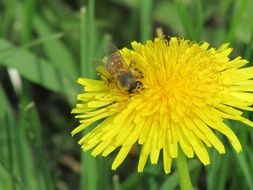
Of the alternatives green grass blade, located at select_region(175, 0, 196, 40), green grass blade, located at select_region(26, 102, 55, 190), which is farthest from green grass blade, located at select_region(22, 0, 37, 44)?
green grass blade, located at select_region(175, 0, 196, 40)

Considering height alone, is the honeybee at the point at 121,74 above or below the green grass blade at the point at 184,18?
below

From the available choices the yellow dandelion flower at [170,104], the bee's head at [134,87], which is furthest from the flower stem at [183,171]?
the bee's head at [134,87]

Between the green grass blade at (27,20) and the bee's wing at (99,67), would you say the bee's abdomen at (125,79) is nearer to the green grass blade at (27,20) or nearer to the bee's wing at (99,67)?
the bee's wing at (99,67)

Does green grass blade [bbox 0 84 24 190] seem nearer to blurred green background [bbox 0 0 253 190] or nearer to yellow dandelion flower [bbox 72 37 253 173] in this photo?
blurred green background [bbox 0 0 253 190]

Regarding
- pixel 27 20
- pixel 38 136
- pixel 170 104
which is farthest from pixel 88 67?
pixel 170 104

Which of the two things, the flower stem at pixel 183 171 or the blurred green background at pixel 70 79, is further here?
the blurred green background at pixel 70 79
